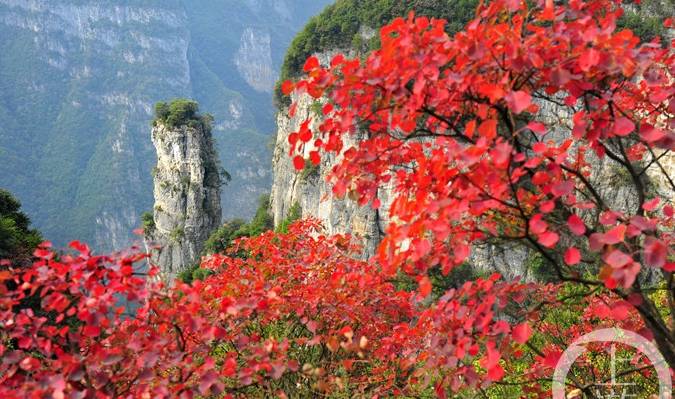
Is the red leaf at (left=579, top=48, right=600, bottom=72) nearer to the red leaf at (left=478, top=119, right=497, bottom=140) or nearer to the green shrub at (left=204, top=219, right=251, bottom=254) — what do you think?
the red leaf at (left=478, top=119, right=497, bottom=140)

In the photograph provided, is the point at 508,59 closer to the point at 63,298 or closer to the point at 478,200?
the point at 478,200

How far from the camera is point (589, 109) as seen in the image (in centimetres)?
233

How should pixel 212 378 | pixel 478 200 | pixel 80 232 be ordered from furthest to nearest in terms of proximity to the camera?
pixel 80 232
pixel 212 378
pixel 478 200

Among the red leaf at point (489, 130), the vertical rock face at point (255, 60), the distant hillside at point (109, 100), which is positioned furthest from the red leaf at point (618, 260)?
the vertical rock face at point (255, 60)

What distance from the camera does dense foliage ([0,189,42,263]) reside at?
14820mm

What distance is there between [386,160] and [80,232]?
319 feet

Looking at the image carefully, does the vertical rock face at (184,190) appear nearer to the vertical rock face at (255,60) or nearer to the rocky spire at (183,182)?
the rocky spire at (183,182)

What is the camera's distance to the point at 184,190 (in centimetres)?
4547

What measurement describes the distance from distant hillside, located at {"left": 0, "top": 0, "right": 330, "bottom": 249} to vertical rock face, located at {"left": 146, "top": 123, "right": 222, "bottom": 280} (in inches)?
1874

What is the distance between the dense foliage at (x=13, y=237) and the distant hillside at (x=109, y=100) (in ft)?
238

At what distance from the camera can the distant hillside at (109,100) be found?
3681 inches

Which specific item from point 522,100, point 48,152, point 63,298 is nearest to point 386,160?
point 522,100

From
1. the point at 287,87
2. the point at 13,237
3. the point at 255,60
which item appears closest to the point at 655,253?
the point at 287,87

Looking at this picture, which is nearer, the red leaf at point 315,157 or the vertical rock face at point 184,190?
the red leaf at point 315,157
